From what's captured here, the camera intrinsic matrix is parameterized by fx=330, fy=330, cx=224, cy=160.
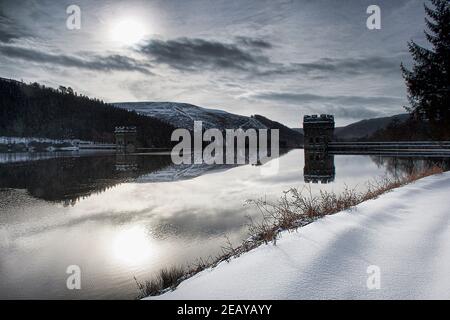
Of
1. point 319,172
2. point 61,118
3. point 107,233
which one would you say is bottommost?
point 107,233

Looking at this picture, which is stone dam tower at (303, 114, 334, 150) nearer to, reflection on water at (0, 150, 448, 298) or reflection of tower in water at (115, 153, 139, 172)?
reflection of tower in water at (115, 153, 139, 172)

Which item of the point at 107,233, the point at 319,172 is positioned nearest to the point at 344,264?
the point at 107,233

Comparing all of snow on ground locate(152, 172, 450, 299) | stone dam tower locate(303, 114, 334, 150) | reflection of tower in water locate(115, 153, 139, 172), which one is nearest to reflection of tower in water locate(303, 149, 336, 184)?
snow on ground locate(152, 172, 450, 299)

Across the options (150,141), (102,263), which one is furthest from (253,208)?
(150,141)

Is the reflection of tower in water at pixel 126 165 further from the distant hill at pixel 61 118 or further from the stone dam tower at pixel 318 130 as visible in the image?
the distant hill at pixel 61 118

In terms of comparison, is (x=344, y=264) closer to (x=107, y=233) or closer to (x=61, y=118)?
(x=107, y=233)

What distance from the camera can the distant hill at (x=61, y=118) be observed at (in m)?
155

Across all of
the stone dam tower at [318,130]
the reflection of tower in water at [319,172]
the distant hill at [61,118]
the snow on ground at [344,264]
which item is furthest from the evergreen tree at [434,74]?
the distant hill at [61,118]

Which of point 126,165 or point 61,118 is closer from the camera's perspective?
point 126,165

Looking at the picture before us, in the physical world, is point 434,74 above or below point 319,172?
above

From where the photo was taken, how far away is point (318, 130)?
226 feet

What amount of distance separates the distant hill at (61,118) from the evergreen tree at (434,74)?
452 feet

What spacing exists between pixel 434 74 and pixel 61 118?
588 feet

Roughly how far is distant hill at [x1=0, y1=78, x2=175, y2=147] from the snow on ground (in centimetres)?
15335
